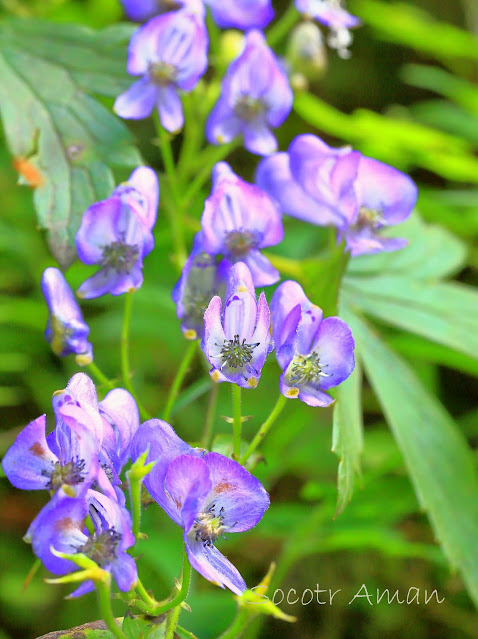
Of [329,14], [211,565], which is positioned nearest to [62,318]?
[211,565]

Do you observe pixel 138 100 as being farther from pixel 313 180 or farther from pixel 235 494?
pixel 235 494

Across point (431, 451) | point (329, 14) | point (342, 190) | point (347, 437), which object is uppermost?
point (329, 14)

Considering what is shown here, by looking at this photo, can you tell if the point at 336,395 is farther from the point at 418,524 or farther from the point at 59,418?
the point at 418,524

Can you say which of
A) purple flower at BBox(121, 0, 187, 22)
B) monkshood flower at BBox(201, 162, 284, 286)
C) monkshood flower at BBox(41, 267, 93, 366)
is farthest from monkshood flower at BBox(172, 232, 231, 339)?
purple flower at BBox(121, 0, 187, 22)

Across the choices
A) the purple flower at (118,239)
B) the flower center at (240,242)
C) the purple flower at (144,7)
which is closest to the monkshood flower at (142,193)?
the purple flower at (118,239)

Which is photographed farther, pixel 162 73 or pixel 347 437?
pixel 162 73

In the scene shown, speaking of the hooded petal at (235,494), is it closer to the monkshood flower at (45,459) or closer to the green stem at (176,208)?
the monkshood flower at (45,459)

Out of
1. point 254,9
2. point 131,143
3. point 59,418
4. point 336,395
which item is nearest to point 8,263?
point 131,143
